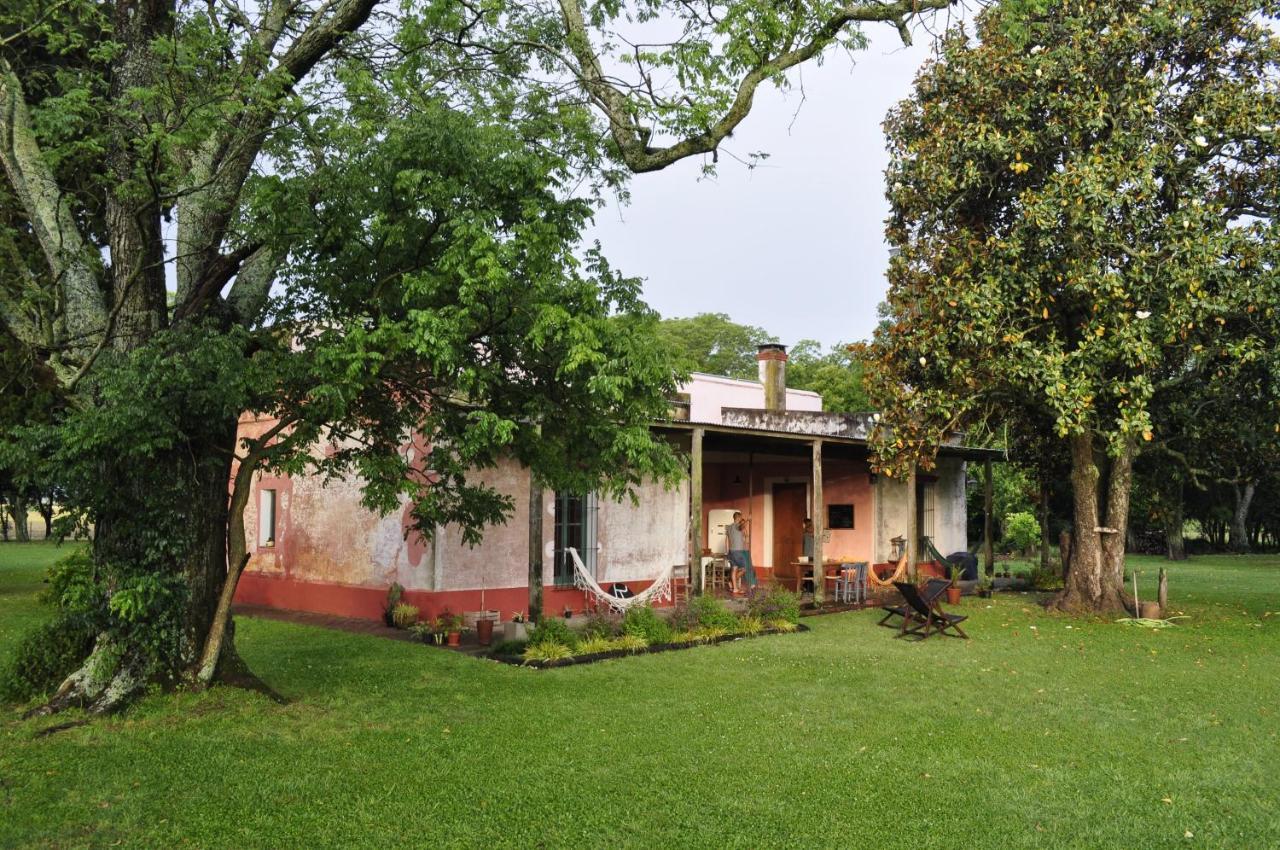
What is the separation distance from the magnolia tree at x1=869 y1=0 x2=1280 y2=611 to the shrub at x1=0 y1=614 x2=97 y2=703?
954 centimetres

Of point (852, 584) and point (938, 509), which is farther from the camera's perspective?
point (938, 509)

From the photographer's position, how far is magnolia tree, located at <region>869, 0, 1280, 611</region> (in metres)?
10.5

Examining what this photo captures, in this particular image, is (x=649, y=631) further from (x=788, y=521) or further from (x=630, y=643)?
(x=788, y=521)

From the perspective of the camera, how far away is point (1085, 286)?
1046cm

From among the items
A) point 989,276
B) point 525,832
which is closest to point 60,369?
point 525,832

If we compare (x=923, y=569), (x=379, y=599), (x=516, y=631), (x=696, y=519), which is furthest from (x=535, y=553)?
(x=923, y=569)

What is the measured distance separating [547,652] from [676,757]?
338cm

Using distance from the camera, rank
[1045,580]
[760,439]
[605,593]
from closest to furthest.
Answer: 1. [605,593]
2. [760,439]
3. [1045,580]

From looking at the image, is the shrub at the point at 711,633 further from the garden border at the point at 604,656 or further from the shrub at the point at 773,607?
the shrub at the point at 773,607

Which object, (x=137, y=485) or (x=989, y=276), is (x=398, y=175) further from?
(x=989, y=276)

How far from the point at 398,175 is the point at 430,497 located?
2253 mm

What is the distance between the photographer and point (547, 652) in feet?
28.2

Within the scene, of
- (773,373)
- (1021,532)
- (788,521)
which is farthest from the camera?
(1021,532)

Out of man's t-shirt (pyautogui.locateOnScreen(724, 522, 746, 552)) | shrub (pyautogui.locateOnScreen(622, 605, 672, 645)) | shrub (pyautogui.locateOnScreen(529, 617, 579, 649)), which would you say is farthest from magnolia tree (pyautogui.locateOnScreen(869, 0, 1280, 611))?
shrub (pyautogui.locateOnScreen(529, 617, 579, 649))
